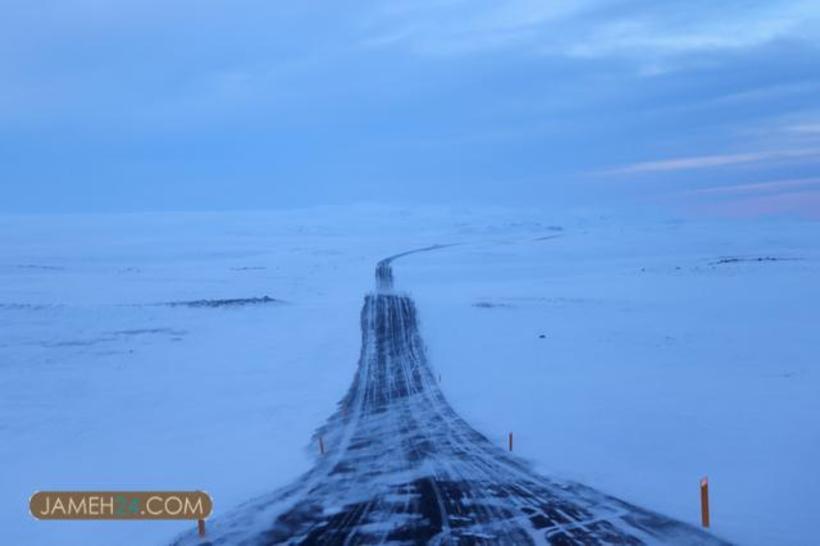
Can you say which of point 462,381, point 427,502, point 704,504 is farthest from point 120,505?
point 462,381

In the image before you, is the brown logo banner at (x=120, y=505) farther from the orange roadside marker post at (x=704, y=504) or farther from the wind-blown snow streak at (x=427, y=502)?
the orange roadside marker post at (x=704, y=504)

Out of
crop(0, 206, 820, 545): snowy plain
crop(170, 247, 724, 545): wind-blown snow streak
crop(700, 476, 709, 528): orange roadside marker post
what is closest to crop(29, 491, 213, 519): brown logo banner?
crop(0, 206, 820, 545): snowy plain

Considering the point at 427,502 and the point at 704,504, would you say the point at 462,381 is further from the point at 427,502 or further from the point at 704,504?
the point at 704,504

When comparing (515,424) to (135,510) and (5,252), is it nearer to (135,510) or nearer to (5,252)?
(135,510)

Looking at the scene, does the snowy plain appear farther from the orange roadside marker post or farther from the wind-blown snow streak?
the wind-blown snow streak

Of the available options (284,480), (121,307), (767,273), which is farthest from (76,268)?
(284,480)

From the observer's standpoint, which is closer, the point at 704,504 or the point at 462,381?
the point at 704,504

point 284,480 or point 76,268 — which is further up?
point 76,268
